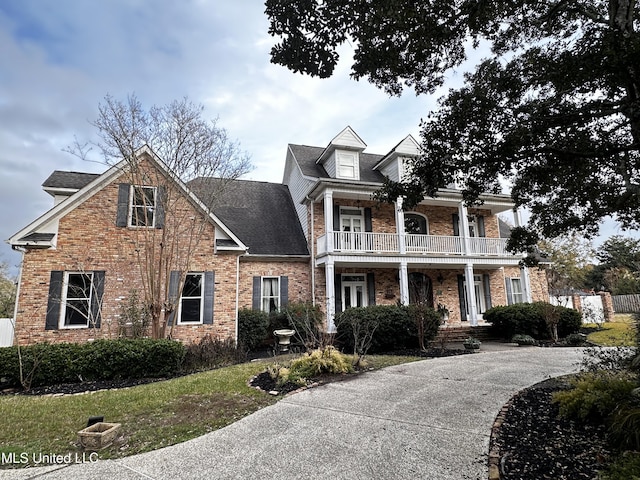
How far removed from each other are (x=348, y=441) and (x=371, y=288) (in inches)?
461

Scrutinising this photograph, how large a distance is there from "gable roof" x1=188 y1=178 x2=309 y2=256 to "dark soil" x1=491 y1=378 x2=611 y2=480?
11261 mm

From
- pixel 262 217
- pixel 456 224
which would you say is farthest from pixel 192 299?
pixel 456 224

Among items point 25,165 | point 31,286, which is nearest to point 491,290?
point 31,286

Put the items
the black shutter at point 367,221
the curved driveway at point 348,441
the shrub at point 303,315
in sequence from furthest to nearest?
the black shutter at point 367,221
the shrub at point 303,315
the curved driveway at point 348,441

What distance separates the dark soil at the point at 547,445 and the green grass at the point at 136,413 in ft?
11.9

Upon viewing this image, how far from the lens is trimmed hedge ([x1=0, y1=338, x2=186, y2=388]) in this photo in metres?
7.99

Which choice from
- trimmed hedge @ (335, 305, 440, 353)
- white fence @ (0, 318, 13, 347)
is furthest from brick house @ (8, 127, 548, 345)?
white fence @ (0, 318, 13, 347)

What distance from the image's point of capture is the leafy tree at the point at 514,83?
432cm


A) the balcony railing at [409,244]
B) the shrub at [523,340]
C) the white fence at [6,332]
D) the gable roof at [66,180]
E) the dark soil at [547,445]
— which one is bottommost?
the dark soil at [547,445]

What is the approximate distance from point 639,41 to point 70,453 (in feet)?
27.2

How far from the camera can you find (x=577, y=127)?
5527mm

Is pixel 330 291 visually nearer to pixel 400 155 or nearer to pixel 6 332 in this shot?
pixel 400 155

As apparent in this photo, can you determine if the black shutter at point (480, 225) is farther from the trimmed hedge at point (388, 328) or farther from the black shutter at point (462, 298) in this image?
the trimmed hedge at point (388, 328)

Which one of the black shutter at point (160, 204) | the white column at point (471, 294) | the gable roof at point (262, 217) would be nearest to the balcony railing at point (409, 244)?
the white column at point (471, 294)
